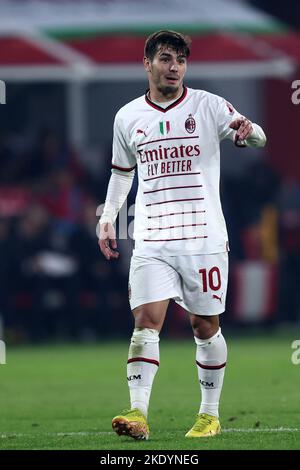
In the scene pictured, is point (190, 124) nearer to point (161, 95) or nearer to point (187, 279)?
point (161, 95)

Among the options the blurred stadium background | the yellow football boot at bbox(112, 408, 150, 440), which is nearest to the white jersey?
the yellow football boot at bbox(112, 408, 150, 440)

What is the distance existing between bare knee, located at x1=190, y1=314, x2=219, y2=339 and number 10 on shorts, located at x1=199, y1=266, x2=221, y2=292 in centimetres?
19

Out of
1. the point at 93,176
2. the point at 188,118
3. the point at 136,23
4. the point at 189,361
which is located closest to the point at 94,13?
the point at 136,23

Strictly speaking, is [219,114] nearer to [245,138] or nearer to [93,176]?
[245,138]

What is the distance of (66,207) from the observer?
2202cm

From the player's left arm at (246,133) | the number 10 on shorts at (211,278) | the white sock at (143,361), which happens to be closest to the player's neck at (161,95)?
the player's left arm at (246,133)

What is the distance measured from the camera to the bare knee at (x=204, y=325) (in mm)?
9719

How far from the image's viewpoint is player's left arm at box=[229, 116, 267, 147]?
941cm

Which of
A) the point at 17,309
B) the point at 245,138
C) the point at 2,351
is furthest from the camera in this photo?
the point at 17,309

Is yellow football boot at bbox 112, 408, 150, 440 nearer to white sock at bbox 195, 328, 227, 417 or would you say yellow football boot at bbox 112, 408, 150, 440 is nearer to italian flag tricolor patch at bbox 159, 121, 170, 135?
white sock at bbox 195, 328, 227, 417

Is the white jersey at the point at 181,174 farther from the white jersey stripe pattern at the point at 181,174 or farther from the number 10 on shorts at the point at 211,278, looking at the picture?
the number 10 on shorts at the point at 211,278

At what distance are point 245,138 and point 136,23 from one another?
11895 millimetres

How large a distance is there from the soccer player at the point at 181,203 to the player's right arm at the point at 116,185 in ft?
0.19

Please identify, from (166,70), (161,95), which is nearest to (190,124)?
(161,95)
